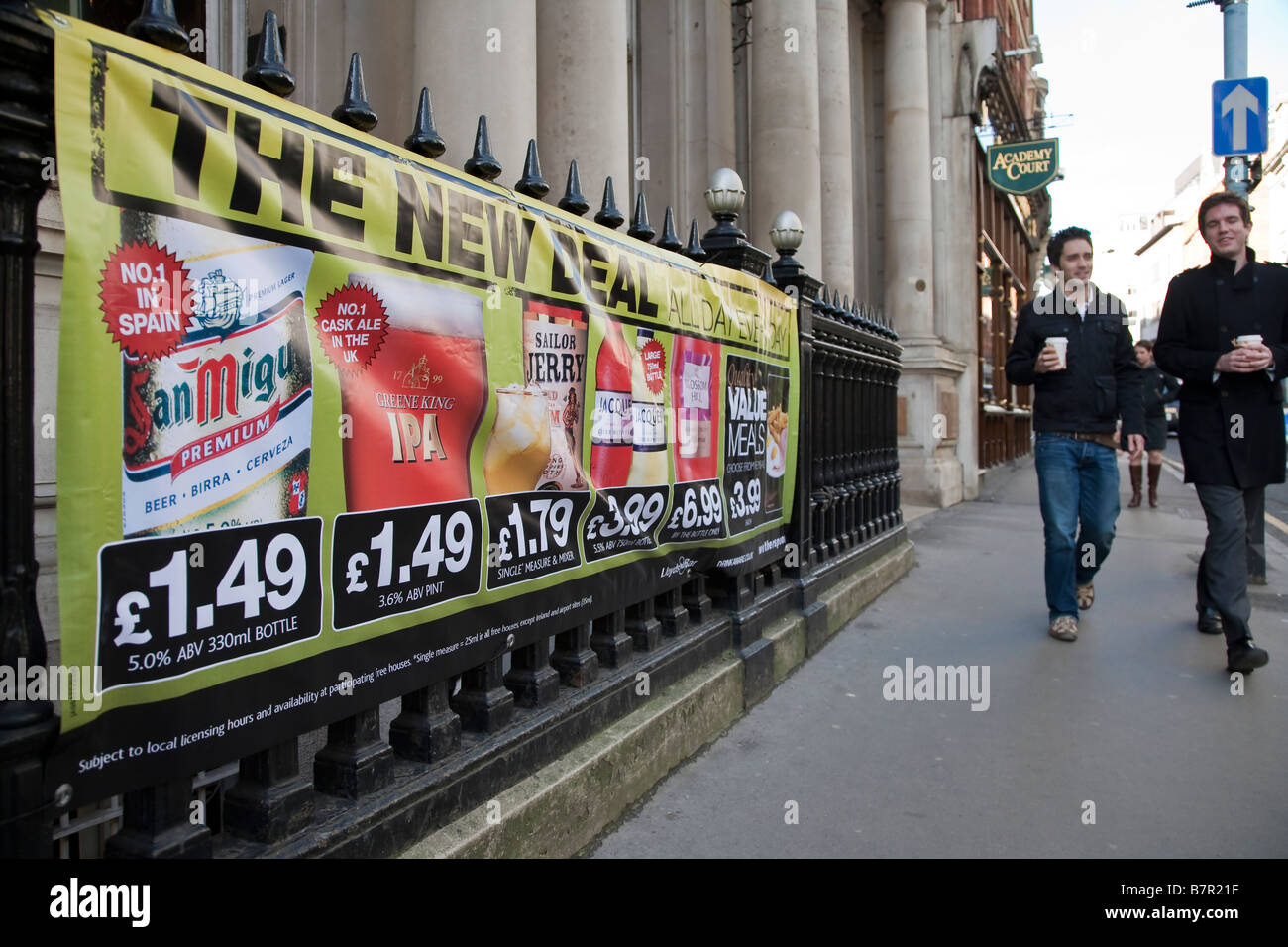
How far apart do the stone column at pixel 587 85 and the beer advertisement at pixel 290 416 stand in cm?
296

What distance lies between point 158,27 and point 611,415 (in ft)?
5.78

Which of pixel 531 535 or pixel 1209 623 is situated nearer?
pixel 531 535

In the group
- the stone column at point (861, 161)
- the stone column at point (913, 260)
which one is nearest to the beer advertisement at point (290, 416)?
the stone column at point (913, 260)

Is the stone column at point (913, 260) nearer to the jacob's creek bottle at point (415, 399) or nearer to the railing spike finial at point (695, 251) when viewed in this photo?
the railing spike finial at point (695, 251)

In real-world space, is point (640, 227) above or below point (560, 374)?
above

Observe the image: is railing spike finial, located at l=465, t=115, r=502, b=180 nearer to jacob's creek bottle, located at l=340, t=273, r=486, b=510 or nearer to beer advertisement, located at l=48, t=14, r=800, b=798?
beer advertisement, located at l=48, t=14, r=800, b=798

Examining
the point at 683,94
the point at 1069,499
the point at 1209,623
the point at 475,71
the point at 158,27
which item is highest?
the point at 683,94

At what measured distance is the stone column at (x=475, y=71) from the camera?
4.64m

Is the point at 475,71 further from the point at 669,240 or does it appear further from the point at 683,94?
the point at 683,94

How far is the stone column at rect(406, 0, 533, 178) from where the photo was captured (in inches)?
183

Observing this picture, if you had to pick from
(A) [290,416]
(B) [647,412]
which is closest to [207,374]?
(A) [290,416]

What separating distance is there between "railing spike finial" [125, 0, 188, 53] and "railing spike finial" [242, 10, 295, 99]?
0.25 meters

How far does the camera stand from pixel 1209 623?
5383mm
